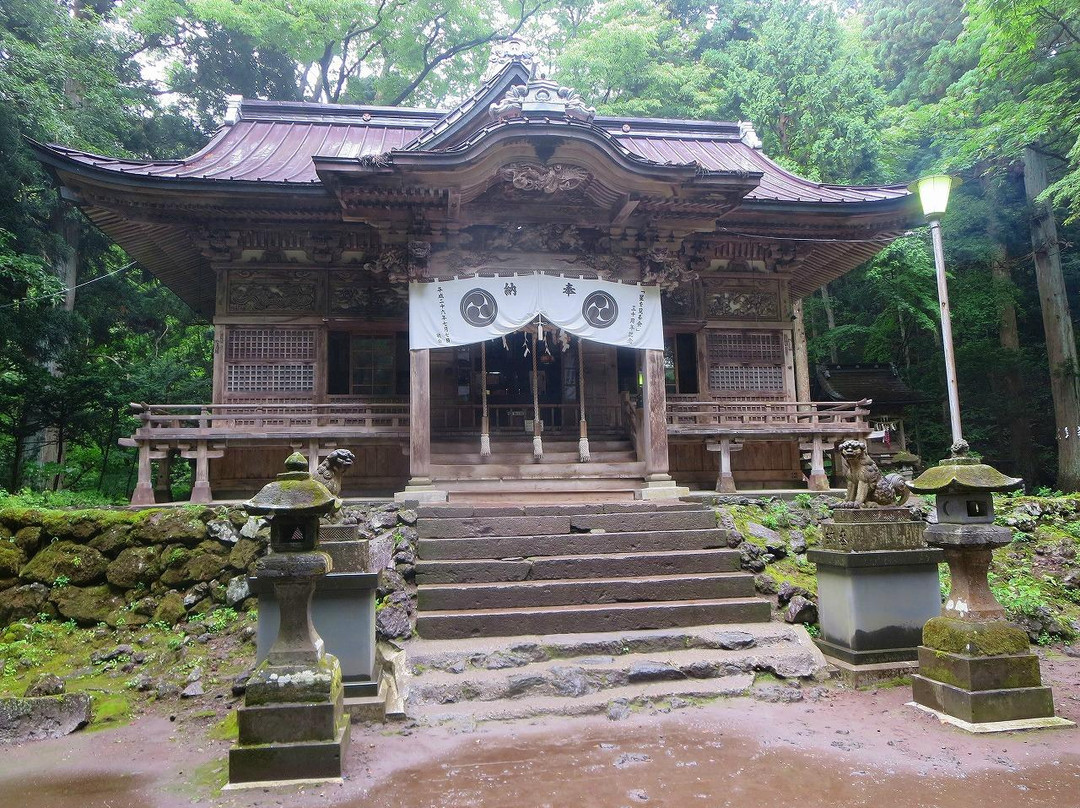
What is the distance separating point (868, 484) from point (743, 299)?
6902 mm

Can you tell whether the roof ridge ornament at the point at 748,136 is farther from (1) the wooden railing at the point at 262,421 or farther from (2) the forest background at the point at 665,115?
(1) the wooden railing at the point at 262,421

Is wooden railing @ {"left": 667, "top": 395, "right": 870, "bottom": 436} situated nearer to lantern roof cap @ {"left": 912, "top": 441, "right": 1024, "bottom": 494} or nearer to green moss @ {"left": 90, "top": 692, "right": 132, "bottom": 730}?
lantern roof cap @ {"left": 912, "top": 441, "right": 1024, "bottom": 494}

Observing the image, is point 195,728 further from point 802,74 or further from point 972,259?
point 972,259

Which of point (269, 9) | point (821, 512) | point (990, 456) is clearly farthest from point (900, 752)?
point (269, 9)

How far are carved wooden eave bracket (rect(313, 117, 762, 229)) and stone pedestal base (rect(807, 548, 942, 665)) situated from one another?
18.8ft

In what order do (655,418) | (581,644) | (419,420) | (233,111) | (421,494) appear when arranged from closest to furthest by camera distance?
(581,644), (421,494), (419,420), (655,418), (233,111)

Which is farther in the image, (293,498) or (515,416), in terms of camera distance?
(515,416)

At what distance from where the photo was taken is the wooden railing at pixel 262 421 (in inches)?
371

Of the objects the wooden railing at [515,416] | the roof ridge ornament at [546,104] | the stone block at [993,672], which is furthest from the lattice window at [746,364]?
the stone block at [993,672]

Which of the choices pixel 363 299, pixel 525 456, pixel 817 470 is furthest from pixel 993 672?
pixel 363 299

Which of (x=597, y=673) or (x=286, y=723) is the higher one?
(x=286, y=723)

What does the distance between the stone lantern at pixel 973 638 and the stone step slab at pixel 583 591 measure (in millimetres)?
2059

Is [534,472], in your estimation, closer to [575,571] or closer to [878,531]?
[575,571]

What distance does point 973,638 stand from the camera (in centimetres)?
491
